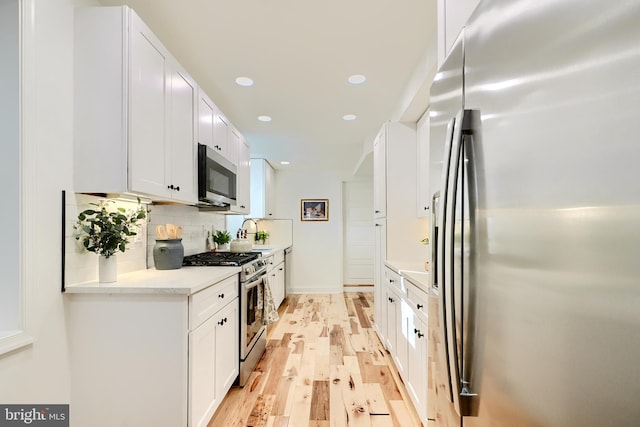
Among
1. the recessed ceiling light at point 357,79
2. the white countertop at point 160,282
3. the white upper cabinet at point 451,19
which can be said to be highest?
the recessed ceiling light at point 357,79

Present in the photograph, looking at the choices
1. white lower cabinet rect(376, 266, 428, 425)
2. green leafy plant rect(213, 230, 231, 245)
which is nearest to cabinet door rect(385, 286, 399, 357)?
white lower cabinet rect(376, 266, 428, 425)

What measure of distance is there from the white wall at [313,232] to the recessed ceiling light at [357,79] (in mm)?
3801

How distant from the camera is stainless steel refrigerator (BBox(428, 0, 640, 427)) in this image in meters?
0.40

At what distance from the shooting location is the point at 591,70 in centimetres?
44

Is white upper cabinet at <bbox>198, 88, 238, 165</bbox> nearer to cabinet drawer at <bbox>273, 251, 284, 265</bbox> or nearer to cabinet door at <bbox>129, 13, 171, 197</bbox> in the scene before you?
cabinet door at <bbox>129, 13, 171, 197</bbox>

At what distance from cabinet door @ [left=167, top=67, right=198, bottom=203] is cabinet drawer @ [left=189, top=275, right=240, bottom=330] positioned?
0.67m

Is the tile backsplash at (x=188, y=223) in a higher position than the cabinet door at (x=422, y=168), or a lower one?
lower

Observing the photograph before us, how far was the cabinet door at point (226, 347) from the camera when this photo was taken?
2.13 metres

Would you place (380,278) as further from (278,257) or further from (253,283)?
(278,257)

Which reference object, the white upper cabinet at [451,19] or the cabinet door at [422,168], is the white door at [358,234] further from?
the white upper cabinet at [451,19]

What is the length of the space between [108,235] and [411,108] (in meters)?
2.42

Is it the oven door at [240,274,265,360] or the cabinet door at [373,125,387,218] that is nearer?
the oven door at [240,274,265,360]

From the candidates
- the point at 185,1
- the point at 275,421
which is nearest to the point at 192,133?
the point at 185,1

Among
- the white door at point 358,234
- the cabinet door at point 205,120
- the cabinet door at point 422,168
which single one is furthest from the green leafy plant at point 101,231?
the white door at point 358,234
